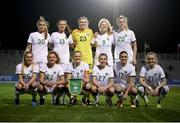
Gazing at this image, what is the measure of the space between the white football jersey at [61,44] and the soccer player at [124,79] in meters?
1.29

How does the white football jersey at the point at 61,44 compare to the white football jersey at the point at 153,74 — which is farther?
the white football jersey at the point at 61,44

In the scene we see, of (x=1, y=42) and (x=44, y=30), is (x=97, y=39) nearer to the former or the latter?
(x=44, y=30)

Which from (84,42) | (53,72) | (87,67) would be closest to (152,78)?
(87,67)

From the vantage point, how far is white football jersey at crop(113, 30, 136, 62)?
10.1 metres

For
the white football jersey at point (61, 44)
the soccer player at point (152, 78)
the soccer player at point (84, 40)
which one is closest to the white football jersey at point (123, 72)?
the soccer player at point (152, 78)

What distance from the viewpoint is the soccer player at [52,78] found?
31.3 ft

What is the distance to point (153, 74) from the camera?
9719 mm

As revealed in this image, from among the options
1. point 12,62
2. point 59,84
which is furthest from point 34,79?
point 12,62

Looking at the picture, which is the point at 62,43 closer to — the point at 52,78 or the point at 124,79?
the point at 52,78

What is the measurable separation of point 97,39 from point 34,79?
183 centimetres

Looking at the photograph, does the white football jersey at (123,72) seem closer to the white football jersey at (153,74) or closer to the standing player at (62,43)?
the white football jersey at (153,74)

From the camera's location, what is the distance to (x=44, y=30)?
1030cm

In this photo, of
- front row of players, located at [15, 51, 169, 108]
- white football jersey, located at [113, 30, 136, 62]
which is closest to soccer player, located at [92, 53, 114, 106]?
front row of players, located at [15, 51, 169, 108]

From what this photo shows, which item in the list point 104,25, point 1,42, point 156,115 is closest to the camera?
point 156,115
